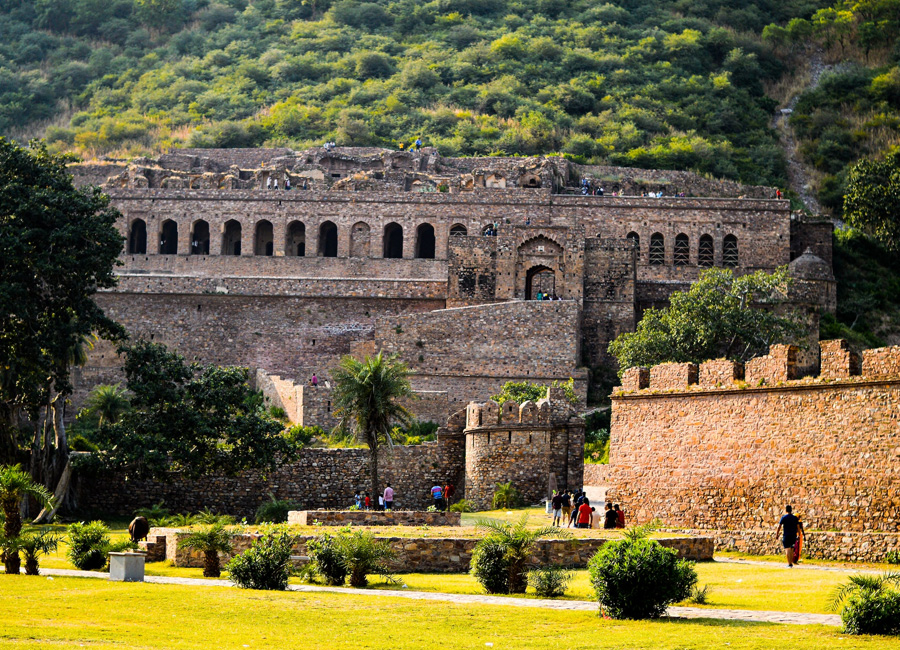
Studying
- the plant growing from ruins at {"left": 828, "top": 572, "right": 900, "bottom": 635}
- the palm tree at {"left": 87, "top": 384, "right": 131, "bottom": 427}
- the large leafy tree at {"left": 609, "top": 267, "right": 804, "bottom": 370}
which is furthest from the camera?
the palm tree at {"left": 87, "top": 384, "right": 131, "bottom": 427}

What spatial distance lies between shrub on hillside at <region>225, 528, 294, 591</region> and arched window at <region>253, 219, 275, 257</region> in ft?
148

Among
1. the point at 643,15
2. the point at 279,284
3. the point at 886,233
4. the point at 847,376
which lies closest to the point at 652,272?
the point at 886,233

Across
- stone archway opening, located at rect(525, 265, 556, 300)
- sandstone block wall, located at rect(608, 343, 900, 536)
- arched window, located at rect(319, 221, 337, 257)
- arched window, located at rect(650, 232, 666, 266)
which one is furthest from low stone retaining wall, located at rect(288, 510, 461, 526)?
arched window, located at rect(319, 221, 337, 257)

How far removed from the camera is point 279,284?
5472 cm

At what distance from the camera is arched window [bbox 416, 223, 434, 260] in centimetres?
6438

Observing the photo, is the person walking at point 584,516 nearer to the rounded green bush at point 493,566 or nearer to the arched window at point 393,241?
the rounded green bush at point 493,566

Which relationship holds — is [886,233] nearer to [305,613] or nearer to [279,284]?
[279,284]

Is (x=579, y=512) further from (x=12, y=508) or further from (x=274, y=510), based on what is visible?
(x=12, y=508)

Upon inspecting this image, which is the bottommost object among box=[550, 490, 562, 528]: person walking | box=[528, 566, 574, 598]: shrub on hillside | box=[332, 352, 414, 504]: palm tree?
box=[528, 566, 574, 598]: shrub on hillside

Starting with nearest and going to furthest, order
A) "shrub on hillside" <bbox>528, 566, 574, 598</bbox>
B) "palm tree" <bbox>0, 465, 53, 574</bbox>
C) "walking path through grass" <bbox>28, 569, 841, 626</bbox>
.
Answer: "walking path through grass" <bbox>28, 569, 841, 626</bbox>, "shrub on hillside" <bbox>528, 566, 574, 598</bbox>, "palm tree" <bbox>0, 465, 53, 574</bbox>

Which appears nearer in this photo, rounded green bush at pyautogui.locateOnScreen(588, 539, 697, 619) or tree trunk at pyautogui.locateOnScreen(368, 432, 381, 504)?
rounded green bush at pyautogui.locateOnScreen(588, 539, 697, 619)

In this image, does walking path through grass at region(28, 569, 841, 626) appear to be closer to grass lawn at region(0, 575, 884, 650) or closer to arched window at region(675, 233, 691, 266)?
grass lawn at region(0, 575, 884, 650)

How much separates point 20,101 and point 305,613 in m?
90.8

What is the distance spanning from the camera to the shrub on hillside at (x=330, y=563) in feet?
70.3
